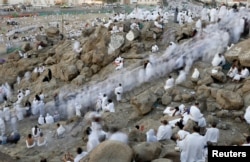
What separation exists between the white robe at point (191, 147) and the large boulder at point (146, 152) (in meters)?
0.54

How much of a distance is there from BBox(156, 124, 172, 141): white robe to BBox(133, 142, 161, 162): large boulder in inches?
50.3

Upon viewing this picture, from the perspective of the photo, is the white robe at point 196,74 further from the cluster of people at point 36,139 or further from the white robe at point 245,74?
the cluster of people at point 36,139

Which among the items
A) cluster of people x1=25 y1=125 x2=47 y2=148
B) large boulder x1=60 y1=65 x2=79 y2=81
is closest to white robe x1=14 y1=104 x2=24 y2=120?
large boulder x1=60 y1=65 x2=79 y2=81

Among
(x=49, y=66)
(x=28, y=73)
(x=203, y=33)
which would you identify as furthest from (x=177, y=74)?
(x=28, y=73)

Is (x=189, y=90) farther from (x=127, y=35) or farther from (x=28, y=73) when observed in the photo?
(x=28, y=73)

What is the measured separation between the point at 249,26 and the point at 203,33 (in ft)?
6.27

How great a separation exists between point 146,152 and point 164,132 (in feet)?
5.84

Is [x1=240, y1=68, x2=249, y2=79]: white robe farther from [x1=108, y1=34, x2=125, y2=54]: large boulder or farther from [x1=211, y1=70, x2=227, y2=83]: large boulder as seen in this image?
[x1=108, y1=34, x2=125, y2=54]: large boulder

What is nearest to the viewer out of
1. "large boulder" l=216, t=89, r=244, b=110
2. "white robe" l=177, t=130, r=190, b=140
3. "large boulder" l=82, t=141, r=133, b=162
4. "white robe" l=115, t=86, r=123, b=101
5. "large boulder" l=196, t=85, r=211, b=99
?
"large boulder" l=82, t=141, r=133, b=162

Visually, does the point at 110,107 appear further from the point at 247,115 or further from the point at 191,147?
the point at 191,147

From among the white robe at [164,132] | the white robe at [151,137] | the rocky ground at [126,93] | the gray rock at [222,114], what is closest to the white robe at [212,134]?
the rocky ground at [126,93]

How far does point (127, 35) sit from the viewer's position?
18109mm

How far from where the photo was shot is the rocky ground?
9766mm

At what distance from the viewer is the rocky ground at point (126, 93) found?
32.0ft
